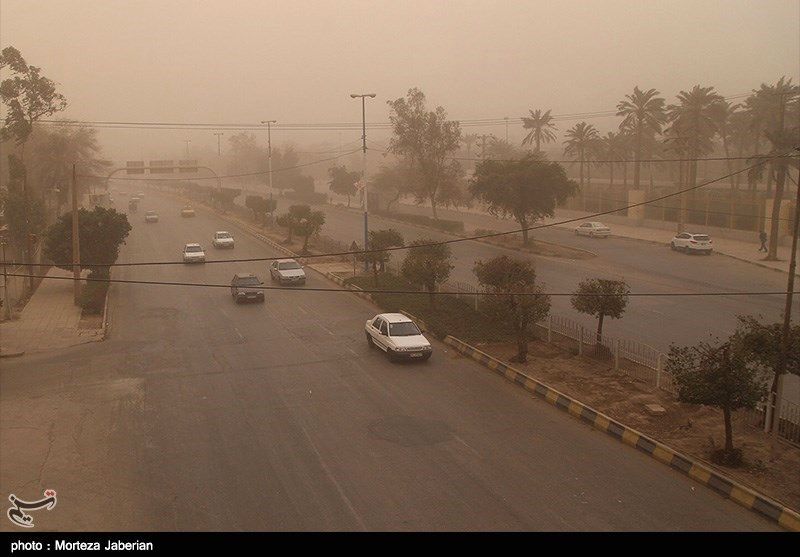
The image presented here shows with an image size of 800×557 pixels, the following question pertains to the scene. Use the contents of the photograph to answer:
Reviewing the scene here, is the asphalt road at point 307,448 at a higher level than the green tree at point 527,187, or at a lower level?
lower

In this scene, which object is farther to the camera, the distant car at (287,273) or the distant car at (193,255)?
the distant car at (193,255)

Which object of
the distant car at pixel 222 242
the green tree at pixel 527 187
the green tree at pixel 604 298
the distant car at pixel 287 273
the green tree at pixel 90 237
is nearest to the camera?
the green tree at pixel 604 298

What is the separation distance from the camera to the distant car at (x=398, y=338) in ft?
78.5

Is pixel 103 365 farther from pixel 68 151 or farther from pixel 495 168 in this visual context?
pixel 68 151

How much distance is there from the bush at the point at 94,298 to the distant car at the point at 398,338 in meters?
14.2

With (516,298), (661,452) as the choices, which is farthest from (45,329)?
(661,452)

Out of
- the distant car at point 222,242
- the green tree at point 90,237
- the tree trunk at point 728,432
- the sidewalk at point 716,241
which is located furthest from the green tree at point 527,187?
the tree trunk at point 728,432

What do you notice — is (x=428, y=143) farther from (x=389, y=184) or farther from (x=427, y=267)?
(x=427, y=267)

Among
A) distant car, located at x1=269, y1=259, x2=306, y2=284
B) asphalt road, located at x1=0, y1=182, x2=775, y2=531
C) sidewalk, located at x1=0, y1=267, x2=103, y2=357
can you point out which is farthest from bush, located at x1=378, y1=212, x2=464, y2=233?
asphalt road, located at x1=0, y1=182, x2=775, y2=531

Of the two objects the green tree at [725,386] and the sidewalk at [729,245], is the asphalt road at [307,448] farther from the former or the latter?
the sidewalk at [729,245]

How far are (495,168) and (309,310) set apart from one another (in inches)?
919

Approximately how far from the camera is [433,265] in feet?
98.9

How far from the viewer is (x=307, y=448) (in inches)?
645

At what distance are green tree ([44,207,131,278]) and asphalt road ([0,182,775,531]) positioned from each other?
35.1 ft
